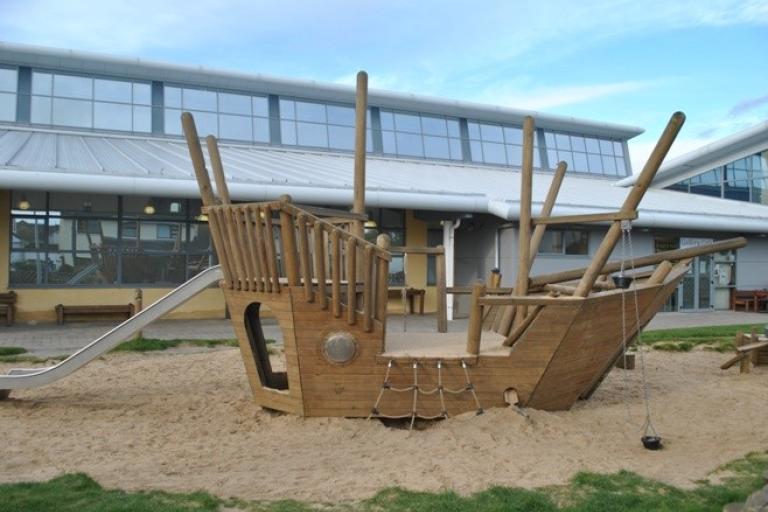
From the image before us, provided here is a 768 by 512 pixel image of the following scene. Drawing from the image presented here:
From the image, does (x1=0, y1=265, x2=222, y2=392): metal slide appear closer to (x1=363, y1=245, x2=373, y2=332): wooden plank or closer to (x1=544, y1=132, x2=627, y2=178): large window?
(x1=363, y1=245, x2=373, y2=332): wooden plank

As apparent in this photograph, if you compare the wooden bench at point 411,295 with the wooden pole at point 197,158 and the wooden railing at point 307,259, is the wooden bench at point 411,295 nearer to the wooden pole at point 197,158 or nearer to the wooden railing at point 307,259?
the wooden pole at point 197,158

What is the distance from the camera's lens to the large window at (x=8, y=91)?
64.1 feet

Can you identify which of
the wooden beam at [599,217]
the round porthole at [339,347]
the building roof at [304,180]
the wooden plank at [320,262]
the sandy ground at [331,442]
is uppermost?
the building roof at [304,180]

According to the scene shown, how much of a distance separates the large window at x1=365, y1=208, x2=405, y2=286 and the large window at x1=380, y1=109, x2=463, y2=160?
4223 mm

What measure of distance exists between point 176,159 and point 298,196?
4.02 metres

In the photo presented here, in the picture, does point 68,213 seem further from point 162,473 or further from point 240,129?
point 162,473

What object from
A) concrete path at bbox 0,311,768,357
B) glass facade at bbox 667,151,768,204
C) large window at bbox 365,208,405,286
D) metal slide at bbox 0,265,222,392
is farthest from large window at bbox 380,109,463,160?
metal slide at bbox 0,265,222,392

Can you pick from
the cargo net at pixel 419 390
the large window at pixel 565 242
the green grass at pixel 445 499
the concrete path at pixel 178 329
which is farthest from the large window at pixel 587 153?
the green grass at pixel 445 499

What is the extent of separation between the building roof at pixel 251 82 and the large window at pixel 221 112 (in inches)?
12.5

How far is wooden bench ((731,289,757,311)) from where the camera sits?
2216 cm

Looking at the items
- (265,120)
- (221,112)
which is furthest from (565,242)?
(221,112)

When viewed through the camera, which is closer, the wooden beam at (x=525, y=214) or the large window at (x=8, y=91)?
the wooden beam at (x=525, y=214)

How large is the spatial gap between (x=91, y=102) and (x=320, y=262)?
1691 cm

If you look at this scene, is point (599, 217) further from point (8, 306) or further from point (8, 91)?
point (8, 91)
